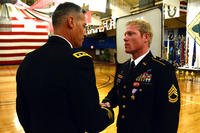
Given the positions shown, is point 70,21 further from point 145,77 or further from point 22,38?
point 22,38

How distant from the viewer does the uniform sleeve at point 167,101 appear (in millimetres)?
1328

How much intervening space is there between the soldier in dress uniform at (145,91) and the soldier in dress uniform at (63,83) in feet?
1.21

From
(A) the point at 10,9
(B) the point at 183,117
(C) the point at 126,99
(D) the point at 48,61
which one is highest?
(A) the point at 10,9

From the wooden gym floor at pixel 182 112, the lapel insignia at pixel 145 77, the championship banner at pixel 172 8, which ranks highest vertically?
the championship banner at pixel 172 8

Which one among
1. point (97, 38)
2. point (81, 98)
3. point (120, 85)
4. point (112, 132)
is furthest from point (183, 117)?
point (97, 38)

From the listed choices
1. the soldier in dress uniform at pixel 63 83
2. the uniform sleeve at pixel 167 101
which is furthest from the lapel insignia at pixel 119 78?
the soldier in dress uniform at pixel 63 83

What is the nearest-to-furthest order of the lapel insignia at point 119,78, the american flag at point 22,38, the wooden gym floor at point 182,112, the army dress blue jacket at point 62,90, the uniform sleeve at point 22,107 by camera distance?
the army dress blue jacket at point 62,90 → the uniform sleeve at point 22,107 → the lapel insignia at point 119,78 → the wooden gym floor at point 182,112 → the american flag at point 22,38

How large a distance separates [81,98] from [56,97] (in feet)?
0.31

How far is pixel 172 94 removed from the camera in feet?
4.39

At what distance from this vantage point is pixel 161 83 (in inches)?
52.8

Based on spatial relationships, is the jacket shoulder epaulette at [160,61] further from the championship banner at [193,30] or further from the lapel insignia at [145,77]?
the championship banner at [193,30]

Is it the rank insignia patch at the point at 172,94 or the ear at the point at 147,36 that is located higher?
the ear at the point at 147,36

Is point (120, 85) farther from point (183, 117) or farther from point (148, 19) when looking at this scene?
point (183, 117)

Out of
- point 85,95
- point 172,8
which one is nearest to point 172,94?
point 85,95
